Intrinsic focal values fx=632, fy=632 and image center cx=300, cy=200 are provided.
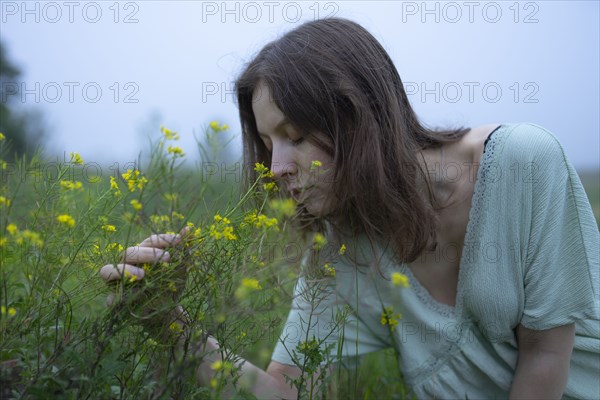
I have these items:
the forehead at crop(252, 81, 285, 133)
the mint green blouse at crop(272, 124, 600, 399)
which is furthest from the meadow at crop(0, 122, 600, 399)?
the mint green blouse at crop(272, 124, 600, 399)

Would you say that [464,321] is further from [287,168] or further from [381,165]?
[287,168]

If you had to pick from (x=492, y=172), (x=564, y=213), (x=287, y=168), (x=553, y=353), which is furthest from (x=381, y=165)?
(x=553, y=353)

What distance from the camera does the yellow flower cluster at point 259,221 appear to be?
117 centimetres

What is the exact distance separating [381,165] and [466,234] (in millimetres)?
462

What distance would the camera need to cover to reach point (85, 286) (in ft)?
4.38

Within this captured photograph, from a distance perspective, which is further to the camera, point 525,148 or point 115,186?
point 525,148

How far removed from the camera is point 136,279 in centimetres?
120

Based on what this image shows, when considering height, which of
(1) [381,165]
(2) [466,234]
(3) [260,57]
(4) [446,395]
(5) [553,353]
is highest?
(3) [260,57]

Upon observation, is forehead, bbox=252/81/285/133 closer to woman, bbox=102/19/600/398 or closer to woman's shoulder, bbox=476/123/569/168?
woman, bbox=102/19/600/398

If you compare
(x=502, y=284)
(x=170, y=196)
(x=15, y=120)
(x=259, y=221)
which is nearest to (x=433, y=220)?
(x=502, y=284)

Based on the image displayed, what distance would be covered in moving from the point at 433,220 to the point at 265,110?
2.14 ft

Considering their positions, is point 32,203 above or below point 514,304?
above

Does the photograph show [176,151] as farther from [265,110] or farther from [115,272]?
[265,110]

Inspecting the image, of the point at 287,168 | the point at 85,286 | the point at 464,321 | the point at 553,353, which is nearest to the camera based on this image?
the point at 85,286
